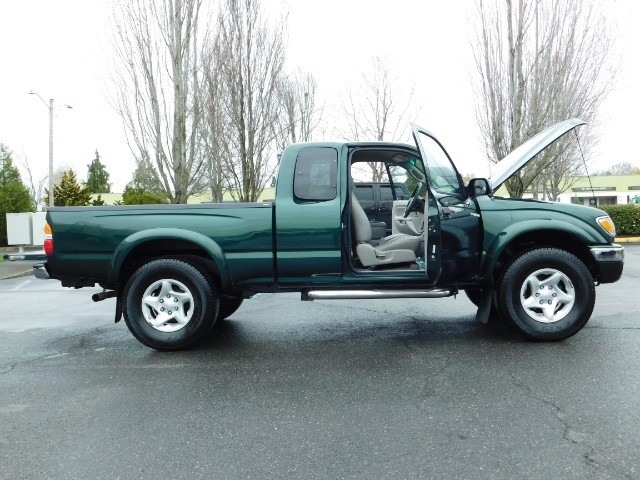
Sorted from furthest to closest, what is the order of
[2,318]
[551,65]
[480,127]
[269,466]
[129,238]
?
[480,127]
[551,65]
[2,318]
[129,238]
[269,466]

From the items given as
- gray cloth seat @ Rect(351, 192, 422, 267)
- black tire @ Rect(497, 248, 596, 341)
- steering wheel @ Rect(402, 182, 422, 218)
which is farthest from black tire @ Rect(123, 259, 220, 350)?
black tire @ Rect(497, 248, 596, 341)

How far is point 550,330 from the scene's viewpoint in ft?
16.0

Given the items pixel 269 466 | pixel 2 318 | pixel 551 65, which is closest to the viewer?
pixel 269 466

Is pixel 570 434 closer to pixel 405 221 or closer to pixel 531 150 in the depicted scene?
pixel 531 150

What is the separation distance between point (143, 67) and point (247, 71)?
288 centimetres

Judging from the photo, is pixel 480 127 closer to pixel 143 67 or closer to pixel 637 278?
pixel 637 278

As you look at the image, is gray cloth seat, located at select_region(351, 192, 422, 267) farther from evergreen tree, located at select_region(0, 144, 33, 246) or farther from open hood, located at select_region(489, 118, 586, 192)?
evergreen tree, located at select_region(0, 144, 33, 246)

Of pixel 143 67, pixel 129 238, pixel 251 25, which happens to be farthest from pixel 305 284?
pixel 251 25

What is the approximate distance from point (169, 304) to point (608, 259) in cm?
410

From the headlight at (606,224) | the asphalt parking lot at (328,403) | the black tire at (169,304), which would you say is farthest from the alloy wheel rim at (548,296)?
the black tire at (169,304)

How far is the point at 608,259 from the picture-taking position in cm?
492

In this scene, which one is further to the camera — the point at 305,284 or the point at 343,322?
the point at 343,322

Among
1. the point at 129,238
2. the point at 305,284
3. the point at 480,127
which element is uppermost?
the point at 480,127

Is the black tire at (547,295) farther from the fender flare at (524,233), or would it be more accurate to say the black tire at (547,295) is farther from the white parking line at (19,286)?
the white parking line at (19,286)
